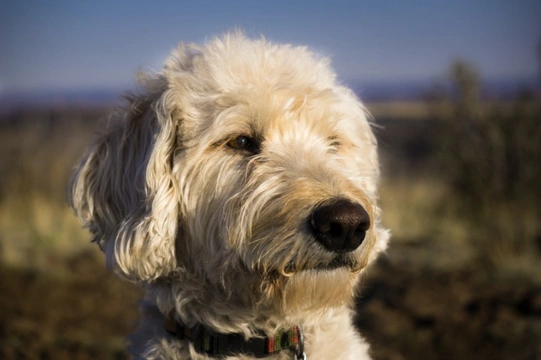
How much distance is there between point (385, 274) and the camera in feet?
29.8

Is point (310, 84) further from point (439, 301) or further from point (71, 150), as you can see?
point (71, 150)

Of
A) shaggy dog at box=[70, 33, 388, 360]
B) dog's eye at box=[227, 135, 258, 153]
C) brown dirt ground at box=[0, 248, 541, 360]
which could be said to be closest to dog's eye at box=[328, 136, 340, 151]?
shaggy dog at box=[70, 33, 388, 360]

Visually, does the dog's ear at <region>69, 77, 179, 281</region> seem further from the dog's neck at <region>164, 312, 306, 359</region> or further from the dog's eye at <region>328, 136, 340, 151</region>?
the dog's eye at <region>328, 136, 340, 151</region>

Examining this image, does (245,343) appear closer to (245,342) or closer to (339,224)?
(245,342)

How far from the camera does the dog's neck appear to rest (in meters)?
3.37

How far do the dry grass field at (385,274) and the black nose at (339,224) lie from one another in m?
1.41

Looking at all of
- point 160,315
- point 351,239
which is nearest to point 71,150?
point 160,315

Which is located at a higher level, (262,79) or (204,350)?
(262,79)

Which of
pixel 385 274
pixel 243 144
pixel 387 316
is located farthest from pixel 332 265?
pixel 385 274

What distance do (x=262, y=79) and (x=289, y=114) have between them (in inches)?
8.2

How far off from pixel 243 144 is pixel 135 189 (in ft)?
1.83

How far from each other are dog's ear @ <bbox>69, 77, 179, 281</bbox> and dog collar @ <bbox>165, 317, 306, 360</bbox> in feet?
1.18

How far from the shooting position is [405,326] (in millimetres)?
7055

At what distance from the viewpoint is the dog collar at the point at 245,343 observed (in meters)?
3.36
